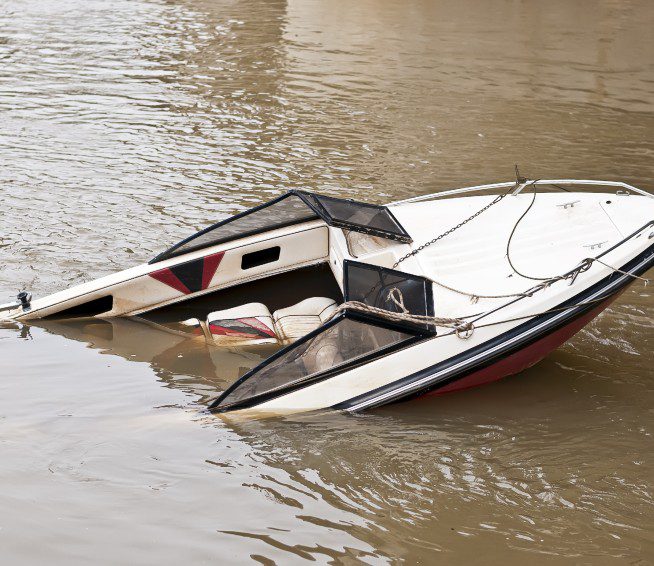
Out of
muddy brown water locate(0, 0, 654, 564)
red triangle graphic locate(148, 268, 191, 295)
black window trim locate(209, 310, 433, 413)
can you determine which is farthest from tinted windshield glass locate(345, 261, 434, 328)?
red triangle graphic locate(148, 268, 191, 295)

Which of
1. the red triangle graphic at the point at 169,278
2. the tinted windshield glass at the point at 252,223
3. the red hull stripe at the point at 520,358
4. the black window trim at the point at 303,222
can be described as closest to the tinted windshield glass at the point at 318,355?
the red hull stripe at the point at 520,358

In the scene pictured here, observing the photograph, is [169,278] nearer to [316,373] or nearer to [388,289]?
[316,373]

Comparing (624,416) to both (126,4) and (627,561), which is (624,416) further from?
(126,4)

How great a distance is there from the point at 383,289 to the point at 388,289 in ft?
0.10

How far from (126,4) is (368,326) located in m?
16.6

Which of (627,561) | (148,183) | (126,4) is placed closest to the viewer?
(627,561)

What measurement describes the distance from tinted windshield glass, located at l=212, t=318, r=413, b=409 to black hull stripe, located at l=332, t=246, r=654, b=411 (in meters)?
0.25

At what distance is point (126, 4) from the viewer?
20.0m

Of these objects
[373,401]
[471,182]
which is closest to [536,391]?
[373,401]

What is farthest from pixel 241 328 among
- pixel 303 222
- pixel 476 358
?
pixel 476 358

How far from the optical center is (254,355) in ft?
21.1

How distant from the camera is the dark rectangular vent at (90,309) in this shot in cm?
668

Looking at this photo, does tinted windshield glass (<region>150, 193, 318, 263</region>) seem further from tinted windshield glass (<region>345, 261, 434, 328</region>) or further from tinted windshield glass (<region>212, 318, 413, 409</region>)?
tinted windshield glass (<region>212, 318, 413, 409</region>)

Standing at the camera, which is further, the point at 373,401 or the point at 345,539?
the point at 373,401
